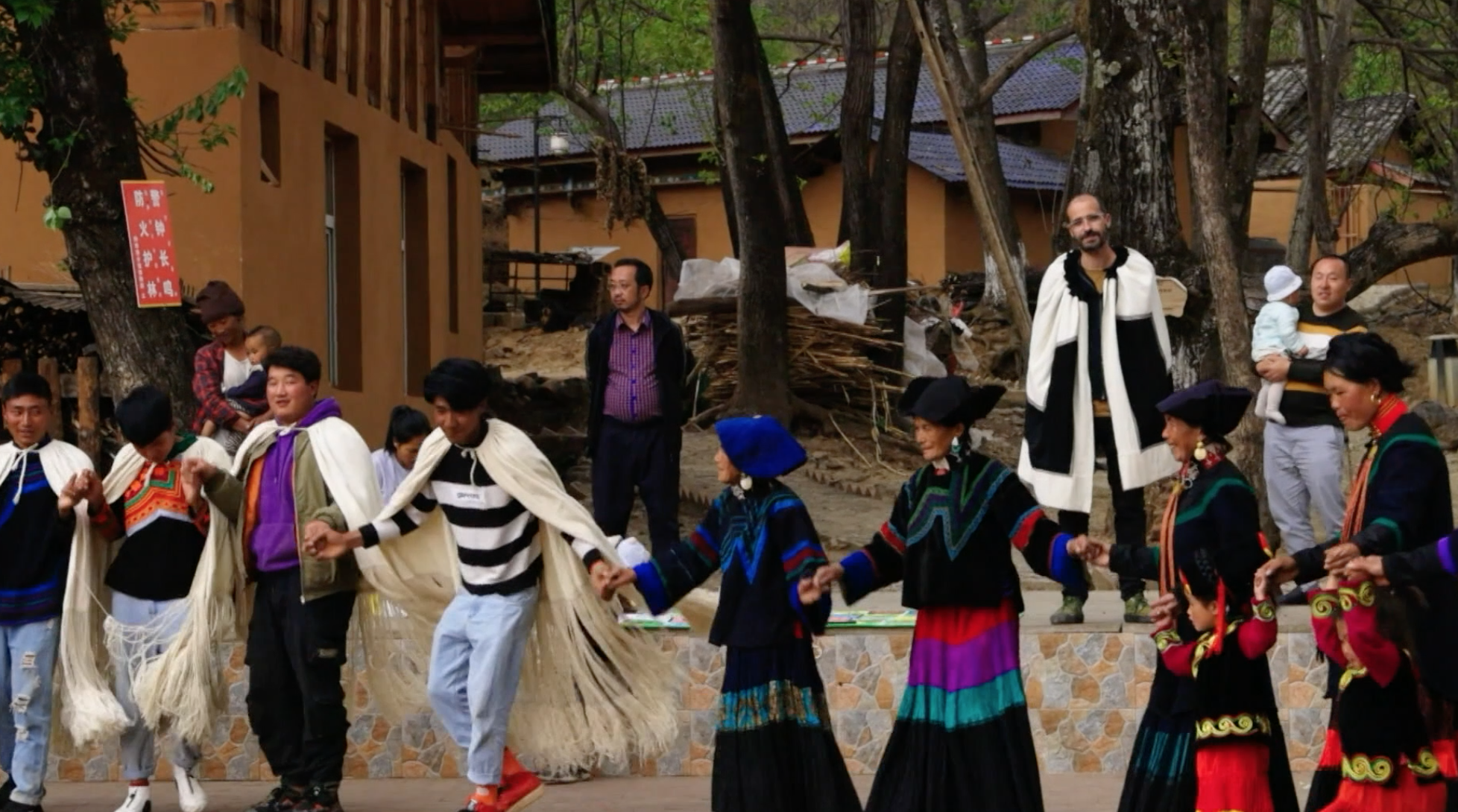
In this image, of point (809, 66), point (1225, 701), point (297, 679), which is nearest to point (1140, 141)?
point (1225, 701)

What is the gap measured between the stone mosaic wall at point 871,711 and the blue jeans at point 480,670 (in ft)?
5.18

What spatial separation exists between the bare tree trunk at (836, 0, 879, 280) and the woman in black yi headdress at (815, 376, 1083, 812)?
13.3 meters

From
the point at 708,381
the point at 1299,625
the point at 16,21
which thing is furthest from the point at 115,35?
the point at 708,381

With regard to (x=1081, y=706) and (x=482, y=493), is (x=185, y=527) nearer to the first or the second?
(x=482, y=493)

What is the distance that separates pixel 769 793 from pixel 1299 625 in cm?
316

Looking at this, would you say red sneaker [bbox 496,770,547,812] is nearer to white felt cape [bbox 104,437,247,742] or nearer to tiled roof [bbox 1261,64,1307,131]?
white felt cape [bbox 104,437,247,742]

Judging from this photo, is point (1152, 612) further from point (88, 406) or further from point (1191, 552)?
point (88, 406)

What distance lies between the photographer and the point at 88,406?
418 inches

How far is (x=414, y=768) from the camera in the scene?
9336 millimetres

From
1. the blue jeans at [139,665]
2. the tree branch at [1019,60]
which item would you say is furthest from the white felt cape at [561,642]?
the tree branch at [1019,60]

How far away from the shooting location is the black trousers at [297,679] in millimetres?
7859

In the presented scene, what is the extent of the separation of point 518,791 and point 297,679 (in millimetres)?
1004

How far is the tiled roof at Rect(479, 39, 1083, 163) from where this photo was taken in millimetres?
35031

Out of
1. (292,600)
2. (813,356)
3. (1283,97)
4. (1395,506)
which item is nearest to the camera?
(1395,506)
